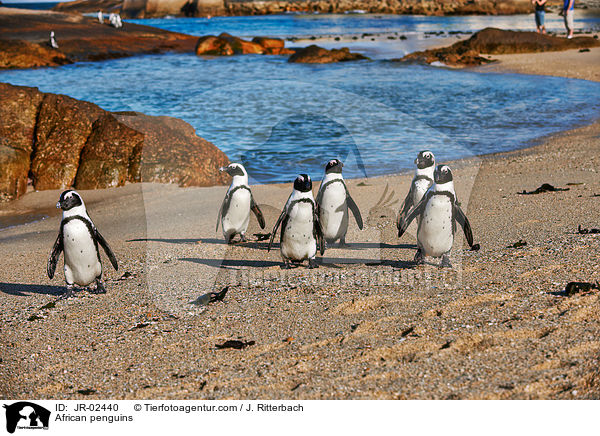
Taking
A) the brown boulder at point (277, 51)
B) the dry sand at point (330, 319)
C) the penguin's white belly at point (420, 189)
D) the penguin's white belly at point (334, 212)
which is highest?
the brown boulder at point (277, 51)

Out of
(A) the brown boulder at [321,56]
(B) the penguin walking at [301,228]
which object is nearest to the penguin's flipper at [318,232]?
(B) the penguin walking at [301,228]

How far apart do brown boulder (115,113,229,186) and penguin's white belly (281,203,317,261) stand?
472cm

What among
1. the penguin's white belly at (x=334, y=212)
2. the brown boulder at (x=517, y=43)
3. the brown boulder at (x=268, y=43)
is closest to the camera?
the penguin's white belly at (x=334, y=212)

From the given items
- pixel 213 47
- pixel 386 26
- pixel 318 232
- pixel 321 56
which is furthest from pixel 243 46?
pixel 318 232

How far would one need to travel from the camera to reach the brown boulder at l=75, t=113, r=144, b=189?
10.9m

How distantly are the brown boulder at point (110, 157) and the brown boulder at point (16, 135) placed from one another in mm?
887

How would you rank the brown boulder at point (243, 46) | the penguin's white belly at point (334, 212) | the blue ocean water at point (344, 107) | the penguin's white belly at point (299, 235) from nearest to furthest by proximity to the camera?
1. the penguin's white belly at point (299, 235)
2. the penguin's white belly at point (334, 212)
3. the blue ocean water at point (344, 107)
4. the brown boulder at point (243, 46)

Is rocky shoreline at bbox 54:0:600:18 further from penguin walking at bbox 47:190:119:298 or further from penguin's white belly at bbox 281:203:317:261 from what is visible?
penguin walking at bbox 47:190:119:298

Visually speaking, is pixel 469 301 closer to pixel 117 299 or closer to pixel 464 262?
pixel 464 262

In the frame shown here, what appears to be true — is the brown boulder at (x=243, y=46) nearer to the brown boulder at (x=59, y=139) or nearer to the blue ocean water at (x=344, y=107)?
the blue ocean water at (x=344, y=107)

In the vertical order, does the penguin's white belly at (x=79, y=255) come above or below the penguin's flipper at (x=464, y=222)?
below

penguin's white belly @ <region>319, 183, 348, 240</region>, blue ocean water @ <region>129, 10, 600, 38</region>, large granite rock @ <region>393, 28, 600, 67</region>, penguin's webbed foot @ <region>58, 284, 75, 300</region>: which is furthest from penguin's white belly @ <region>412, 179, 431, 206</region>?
blue ocean water @ <region>129, 10, 600, 38</region>

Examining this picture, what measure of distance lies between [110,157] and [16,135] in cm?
167

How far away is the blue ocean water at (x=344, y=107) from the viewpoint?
13523 millimetres
